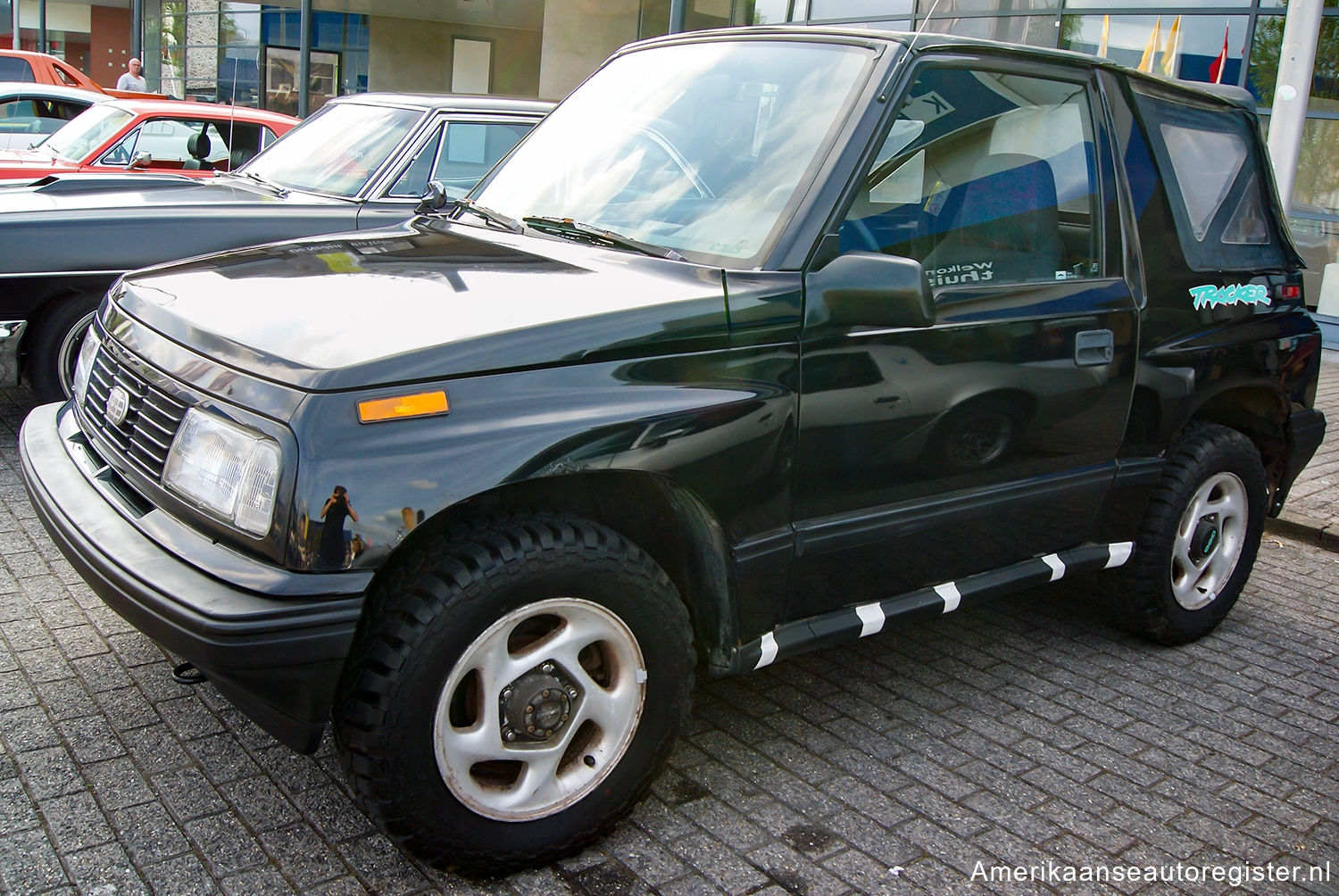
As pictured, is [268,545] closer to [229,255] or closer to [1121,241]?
[229,255]

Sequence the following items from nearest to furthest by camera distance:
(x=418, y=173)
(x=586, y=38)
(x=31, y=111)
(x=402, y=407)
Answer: (x=402, y=407) < (x=418, y=173) < (x=31, y=111) < (x=586, y=38)

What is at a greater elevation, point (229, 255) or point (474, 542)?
point (229, 255)

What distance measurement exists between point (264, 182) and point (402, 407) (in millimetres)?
5085

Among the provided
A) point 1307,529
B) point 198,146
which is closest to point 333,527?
point 1307,529

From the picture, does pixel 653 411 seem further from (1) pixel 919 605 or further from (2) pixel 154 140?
Answer: (2) pixel 154 140

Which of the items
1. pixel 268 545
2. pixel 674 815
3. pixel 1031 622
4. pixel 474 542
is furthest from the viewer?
pixel 1031 622

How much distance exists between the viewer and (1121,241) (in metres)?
3.62

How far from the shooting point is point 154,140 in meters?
8.41

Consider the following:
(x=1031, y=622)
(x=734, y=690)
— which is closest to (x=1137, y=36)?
(x=1031, y=622)

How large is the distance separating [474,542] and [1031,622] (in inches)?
107

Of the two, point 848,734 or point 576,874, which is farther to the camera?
point 848,734

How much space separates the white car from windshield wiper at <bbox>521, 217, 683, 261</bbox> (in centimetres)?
1023

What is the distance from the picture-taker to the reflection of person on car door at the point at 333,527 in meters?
2.21

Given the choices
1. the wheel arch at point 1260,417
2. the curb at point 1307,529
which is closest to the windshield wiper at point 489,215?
the wheel arch at point 1260,417
